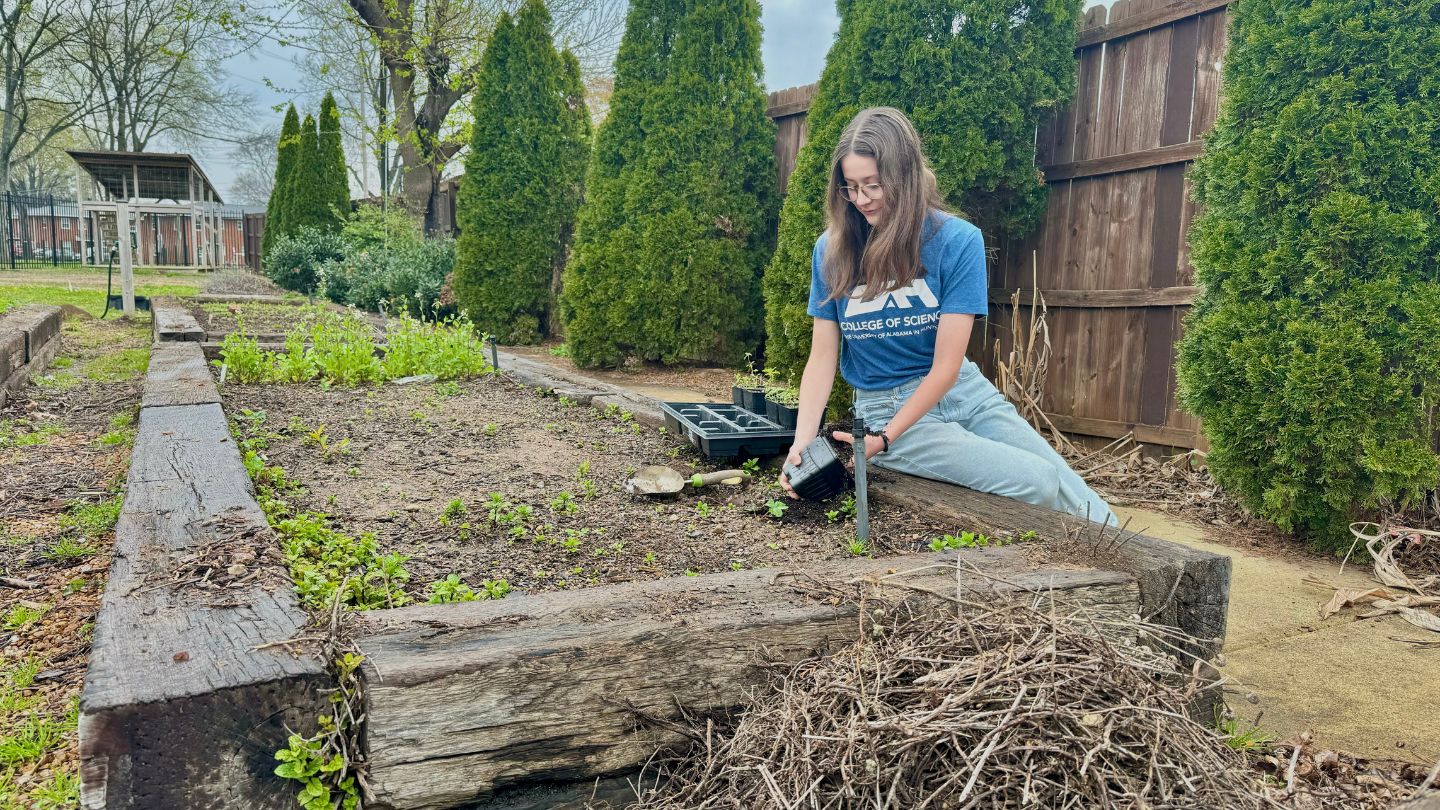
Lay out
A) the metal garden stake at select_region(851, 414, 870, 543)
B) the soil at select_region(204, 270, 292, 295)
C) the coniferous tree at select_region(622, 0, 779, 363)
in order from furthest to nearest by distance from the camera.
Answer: the soil at select_region(204, 270, 292, 295)
the coniferous tree at select_region(622, 0, 779, 363)
the metal garden stake at select_region(851, 414, 870, 543)

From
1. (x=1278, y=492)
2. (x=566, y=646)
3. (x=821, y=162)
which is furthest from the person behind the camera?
(x=821, y=162)

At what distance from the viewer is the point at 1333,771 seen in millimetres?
1848

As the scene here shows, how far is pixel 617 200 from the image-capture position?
7891 millimetres

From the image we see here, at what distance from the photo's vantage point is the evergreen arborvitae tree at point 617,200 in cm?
775

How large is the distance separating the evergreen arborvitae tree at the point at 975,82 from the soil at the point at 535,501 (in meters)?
2.42

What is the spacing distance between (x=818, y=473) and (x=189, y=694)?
5.41 feet

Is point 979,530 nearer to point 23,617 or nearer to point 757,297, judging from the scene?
point 23,617

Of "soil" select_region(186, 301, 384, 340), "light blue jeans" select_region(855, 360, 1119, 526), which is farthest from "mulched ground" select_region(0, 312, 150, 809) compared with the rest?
"light blue jeans" select_region(855, 360, 1119, 526)

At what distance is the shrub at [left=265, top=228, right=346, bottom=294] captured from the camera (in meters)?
15.7

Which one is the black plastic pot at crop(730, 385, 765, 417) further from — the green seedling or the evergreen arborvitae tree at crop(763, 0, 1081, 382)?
the evergreen arborvitae tree at crop(763, 0, 1081, 382)

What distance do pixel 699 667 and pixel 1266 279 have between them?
3.09 m

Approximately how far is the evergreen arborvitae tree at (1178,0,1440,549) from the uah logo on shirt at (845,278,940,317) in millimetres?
1679

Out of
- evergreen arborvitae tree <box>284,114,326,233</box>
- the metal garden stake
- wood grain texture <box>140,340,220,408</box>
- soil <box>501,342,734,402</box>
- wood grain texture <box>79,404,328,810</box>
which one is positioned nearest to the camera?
wood grain texture <box>79,404,328,810</box>

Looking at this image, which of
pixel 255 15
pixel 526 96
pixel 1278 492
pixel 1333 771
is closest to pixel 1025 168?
pixel 1278 492
